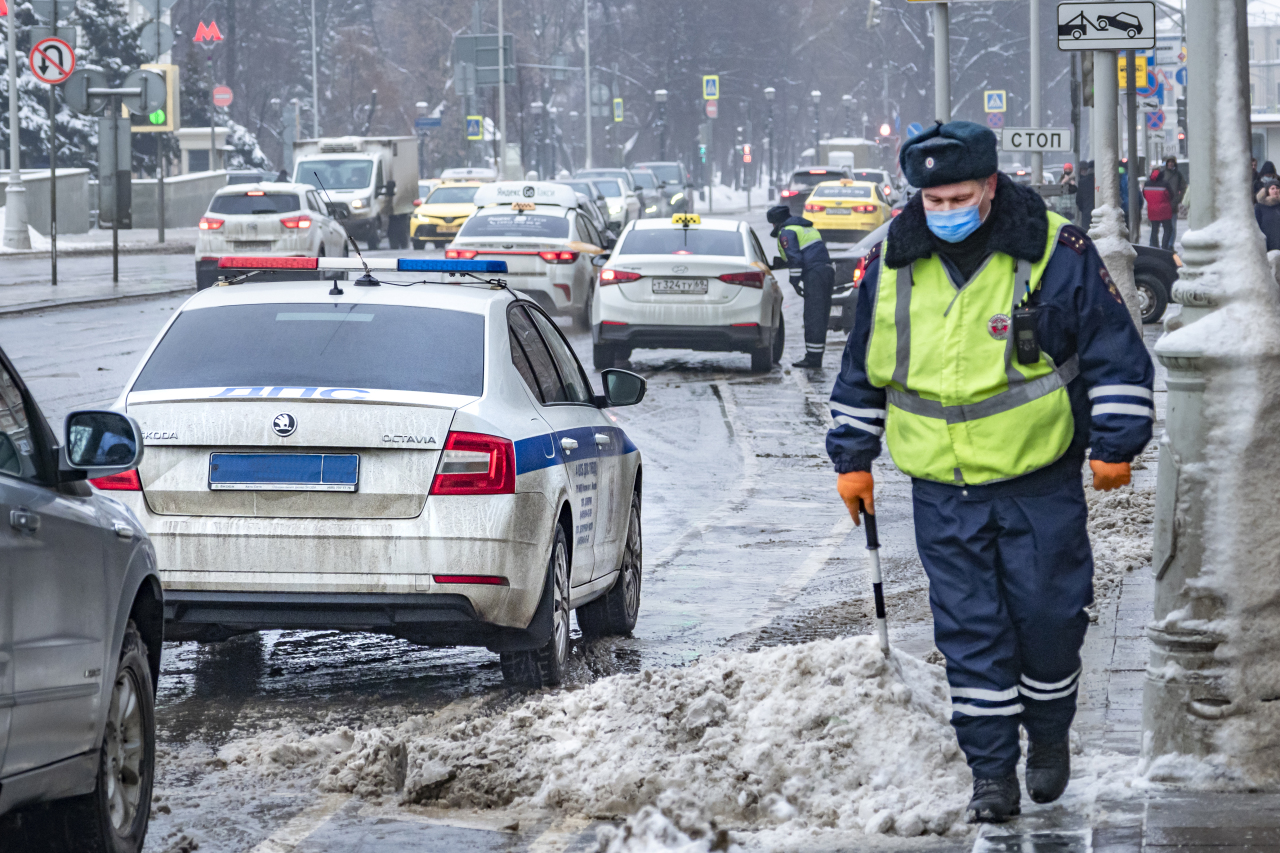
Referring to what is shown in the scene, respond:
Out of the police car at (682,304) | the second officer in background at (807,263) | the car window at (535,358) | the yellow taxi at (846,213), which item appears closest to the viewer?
the car window at (535,358)

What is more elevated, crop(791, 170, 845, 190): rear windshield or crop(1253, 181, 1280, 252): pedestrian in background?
crop(791, 170, 845, 190): rear windshield

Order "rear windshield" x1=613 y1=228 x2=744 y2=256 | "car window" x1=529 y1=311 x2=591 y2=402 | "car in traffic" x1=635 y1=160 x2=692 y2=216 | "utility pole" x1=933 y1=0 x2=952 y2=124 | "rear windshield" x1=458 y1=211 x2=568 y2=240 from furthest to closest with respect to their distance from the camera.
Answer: "car in traffic" x1=635 y1=160 x2=692 y2=216
"rear windshield" x1=458 y1=211 x2=568 y2=240
"utility pole" x1=933 y1=0 x2=952 y2=124
"rear windshield" x1=613 y1=228 x2=744 y2=256
"car window" x1=529 y1=311 x2=591 y2=402

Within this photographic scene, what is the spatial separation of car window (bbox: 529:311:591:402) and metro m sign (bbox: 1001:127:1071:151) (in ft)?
62.9

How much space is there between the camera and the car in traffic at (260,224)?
30562 mm

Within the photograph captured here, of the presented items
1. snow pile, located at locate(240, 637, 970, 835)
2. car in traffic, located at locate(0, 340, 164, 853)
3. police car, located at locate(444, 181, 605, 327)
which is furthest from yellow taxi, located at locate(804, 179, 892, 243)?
car in traffic, located at locate(0, 340, 164, 853)

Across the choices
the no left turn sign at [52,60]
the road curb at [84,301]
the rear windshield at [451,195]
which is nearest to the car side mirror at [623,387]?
the road curb at [84,301]

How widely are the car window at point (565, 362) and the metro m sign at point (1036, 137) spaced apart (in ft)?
62.9

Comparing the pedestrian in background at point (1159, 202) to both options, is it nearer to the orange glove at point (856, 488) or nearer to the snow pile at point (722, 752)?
the snow pile at point (722, 752)

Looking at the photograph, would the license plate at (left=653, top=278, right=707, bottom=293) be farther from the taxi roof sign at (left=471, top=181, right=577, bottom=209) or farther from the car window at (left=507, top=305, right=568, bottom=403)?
the taxi roof sign at (left=471, top=181, right=577, bottom=209)

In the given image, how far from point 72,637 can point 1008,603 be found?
2.18 meters

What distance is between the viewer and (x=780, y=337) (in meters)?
21.6

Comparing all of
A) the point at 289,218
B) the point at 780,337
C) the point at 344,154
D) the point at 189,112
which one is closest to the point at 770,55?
the point at 189,112

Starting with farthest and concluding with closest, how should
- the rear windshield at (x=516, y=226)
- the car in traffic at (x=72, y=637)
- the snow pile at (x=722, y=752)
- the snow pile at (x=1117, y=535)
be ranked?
1. the rear windshield at (x=516, y=226)
2. the snow pile at (x=1117, y=535)
3. the snow pile at (x=722, y=752)
4. the car in traffic at (x=72, y=637)

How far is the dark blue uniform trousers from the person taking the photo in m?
4.89
